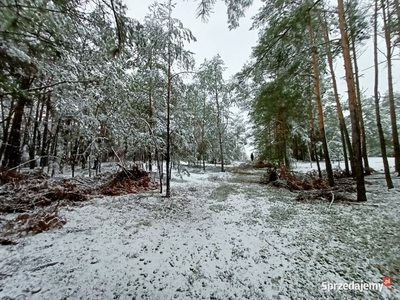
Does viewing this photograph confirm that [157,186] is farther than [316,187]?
Yes

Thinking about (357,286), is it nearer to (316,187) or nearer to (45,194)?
(316,187)

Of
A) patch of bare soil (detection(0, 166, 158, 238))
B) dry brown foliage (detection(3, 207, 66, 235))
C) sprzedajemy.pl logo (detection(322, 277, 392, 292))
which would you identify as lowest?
sprzedajemy.pl logo (detection(322, 277, 392, 292))

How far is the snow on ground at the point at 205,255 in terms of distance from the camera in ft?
5.96

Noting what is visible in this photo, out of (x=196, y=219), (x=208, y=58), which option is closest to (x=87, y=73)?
(x=196, y=219)

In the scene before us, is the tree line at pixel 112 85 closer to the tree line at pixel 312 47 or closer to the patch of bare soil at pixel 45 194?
the patch of bare soil at pixel 45 194

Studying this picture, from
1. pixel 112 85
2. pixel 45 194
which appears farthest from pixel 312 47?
pixel 45 194

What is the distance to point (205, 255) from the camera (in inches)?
95.7

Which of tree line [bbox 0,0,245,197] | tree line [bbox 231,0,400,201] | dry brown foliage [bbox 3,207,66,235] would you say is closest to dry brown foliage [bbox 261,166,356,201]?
tree line [bbox 231,0,400,201]

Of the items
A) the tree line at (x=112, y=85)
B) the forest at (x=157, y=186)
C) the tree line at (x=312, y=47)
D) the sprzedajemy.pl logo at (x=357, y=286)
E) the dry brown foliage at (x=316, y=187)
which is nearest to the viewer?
the sprzedajemy.pl logo at (x=357, y=286)

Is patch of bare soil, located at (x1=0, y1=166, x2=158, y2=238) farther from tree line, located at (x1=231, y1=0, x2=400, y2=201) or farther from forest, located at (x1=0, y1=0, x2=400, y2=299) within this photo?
tree line, located at (x1=231, y1=0, x2=400, y2=201)

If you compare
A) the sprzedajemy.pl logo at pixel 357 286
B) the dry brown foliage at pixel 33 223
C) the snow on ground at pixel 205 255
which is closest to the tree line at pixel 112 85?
the dry brown foliage at pixel 33 223

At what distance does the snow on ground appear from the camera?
182 cm

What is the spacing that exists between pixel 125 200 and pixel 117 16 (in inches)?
168

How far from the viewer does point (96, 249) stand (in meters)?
2.44
